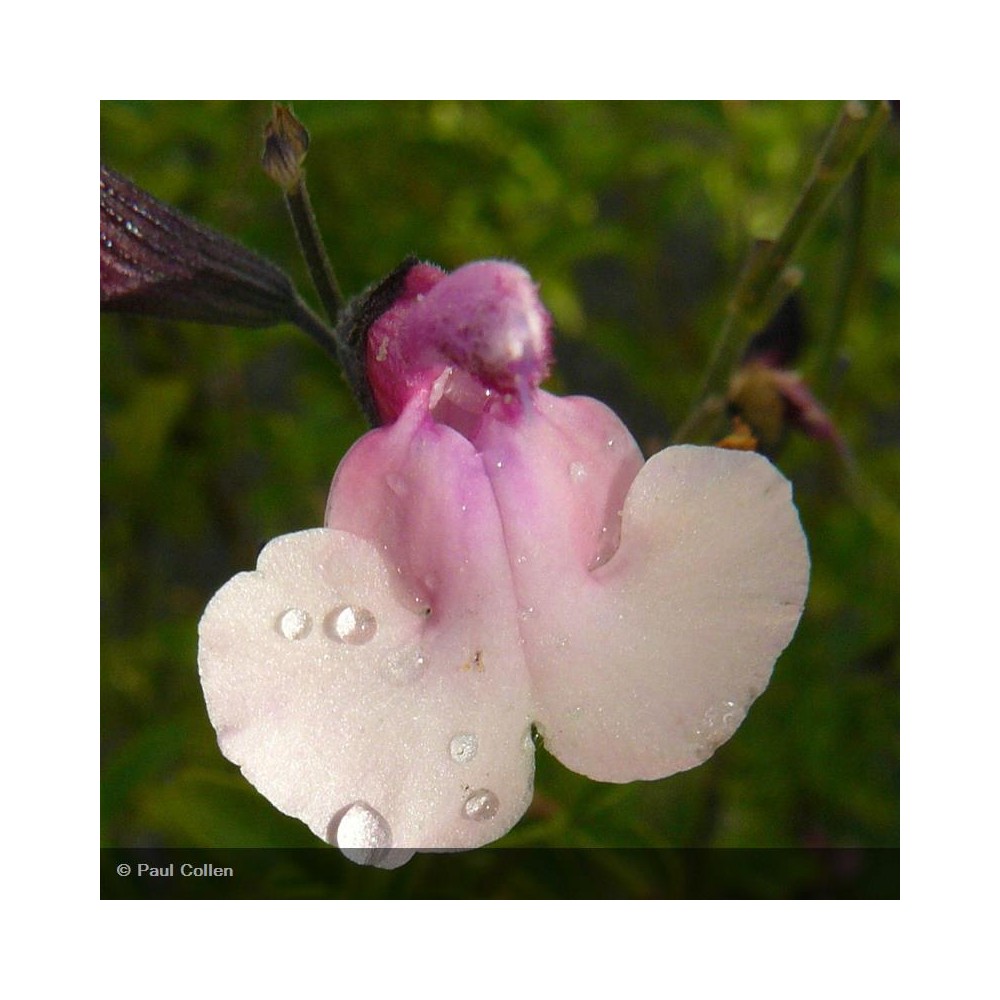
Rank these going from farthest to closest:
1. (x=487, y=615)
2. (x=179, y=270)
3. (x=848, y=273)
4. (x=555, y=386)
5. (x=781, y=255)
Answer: (x=555, y=386)
(x=848, y=273)
(x=781, y=255)
(x=179, y=270)
(x=487, y=615)

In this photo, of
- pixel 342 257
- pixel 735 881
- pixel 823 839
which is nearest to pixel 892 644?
pixel 823 839

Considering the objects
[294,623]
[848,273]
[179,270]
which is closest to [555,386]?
[848,273]

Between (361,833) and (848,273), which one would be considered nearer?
(361,833)

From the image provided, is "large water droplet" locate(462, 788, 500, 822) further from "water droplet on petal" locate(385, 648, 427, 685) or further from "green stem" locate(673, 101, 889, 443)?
"green stem" locate(673, 101, 889, 443)

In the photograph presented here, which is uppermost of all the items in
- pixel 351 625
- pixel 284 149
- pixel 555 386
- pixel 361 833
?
pixel 284 149

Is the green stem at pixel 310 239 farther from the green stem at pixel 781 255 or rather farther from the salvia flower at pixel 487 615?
the green stem at pixel 781 255

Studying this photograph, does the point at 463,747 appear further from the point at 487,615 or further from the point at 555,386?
the point at 555,386

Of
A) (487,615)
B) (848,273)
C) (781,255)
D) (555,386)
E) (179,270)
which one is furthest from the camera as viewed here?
(555,386)

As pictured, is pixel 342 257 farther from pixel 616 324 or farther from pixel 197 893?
pixel 197 893

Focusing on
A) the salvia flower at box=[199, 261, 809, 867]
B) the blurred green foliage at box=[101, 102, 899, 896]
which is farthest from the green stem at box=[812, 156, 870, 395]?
the salvia flower at box=[199, 261, 809, 867]
